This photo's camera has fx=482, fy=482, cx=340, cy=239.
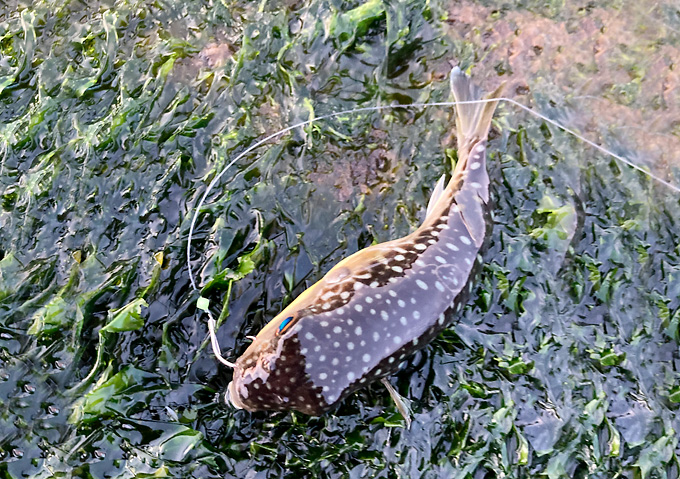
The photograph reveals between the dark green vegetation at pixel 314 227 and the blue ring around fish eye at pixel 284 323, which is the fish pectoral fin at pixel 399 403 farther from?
the blue ring around fish eye at pixel 284 323

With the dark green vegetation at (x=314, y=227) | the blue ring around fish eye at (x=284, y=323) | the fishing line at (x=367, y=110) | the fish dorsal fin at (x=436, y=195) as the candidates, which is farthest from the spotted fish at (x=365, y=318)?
the fishing line at (x=367, y=110)

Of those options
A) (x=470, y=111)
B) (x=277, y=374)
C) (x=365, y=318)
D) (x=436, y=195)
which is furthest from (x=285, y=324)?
(x=470, y=111)

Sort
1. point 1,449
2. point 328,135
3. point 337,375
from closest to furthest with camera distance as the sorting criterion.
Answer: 1. point 337,375
2. point 1,449
3. point 328,135

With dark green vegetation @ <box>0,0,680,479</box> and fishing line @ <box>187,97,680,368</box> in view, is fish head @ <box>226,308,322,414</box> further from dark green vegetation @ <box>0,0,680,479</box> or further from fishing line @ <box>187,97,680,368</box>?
fishing line @ <box>187,97,680,368</box>

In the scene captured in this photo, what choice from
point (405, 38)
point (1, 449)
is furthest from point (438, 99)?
point (1, 449)

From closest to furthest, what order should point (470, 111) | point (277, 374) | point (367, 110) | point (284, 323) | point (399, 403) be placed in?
1. point (277, 374)
2. point (284, 323)
3. point (399, 403)
4. point (470, 111)
5. point (367, 110)

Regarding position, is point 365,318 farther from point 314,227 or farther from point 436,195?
point 436,195

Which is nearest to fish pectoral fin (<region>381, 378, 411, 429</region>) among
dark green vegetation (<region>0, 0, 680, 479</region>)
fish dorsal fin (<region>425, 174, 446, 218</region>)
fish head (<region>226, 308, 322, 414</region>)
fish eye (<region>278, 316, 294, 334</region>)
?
dark green vegetation (<region>0, 0, 680, 479</region>)

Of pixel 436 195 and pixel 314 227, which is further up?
pixel 436 195

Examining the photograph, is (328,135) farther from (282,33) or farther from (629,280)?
(629,280)
